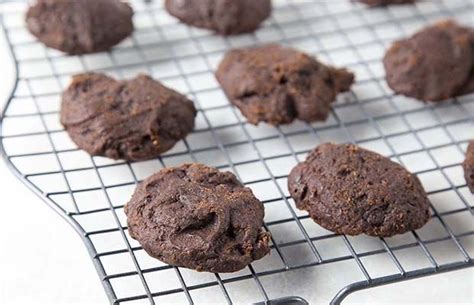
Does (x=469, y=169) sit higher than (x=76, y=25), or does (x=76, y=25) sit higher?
(x=469, y=169)

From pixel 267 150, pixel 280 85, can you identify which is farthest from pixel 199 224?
pixel 280 85

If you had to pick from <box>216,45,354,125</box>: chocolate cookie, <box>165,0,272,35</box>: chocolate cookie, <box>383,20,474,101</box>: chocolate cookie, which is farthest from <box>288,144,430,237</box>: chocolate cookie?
<box>165,0,272,35</box>: chocolate cookie

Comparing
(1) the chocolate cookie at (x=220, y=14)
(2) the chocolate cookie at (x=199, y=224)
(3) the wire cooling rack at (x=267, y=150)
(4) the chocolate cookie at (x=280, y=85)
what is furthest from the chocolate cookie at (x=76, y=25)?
(2) the chocolate cookie at (x=199, y=224)

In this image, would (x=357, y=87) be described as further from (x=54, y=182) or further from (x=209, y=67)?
(x=54, y=182)

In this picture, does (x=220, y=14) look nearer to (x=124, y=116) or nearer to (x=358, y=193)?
(x=124, y=116)

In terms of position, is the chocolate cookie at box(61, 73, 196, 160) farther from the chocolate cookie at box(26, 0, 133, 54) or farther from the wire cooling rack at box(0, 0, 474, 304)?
the chocolate cookie at box(26, 0, 133, 54)

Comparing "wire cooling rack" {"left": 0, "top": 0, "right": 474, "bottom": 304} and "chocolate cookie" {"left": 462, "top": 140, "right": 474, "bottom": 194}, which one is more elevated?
"chocolate cookie" {"left": 462, "top": 140, "right": 474, "bottom": 194}

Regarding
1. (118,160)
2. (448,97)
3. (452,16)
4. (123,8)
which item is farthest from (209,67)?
(452,16)
